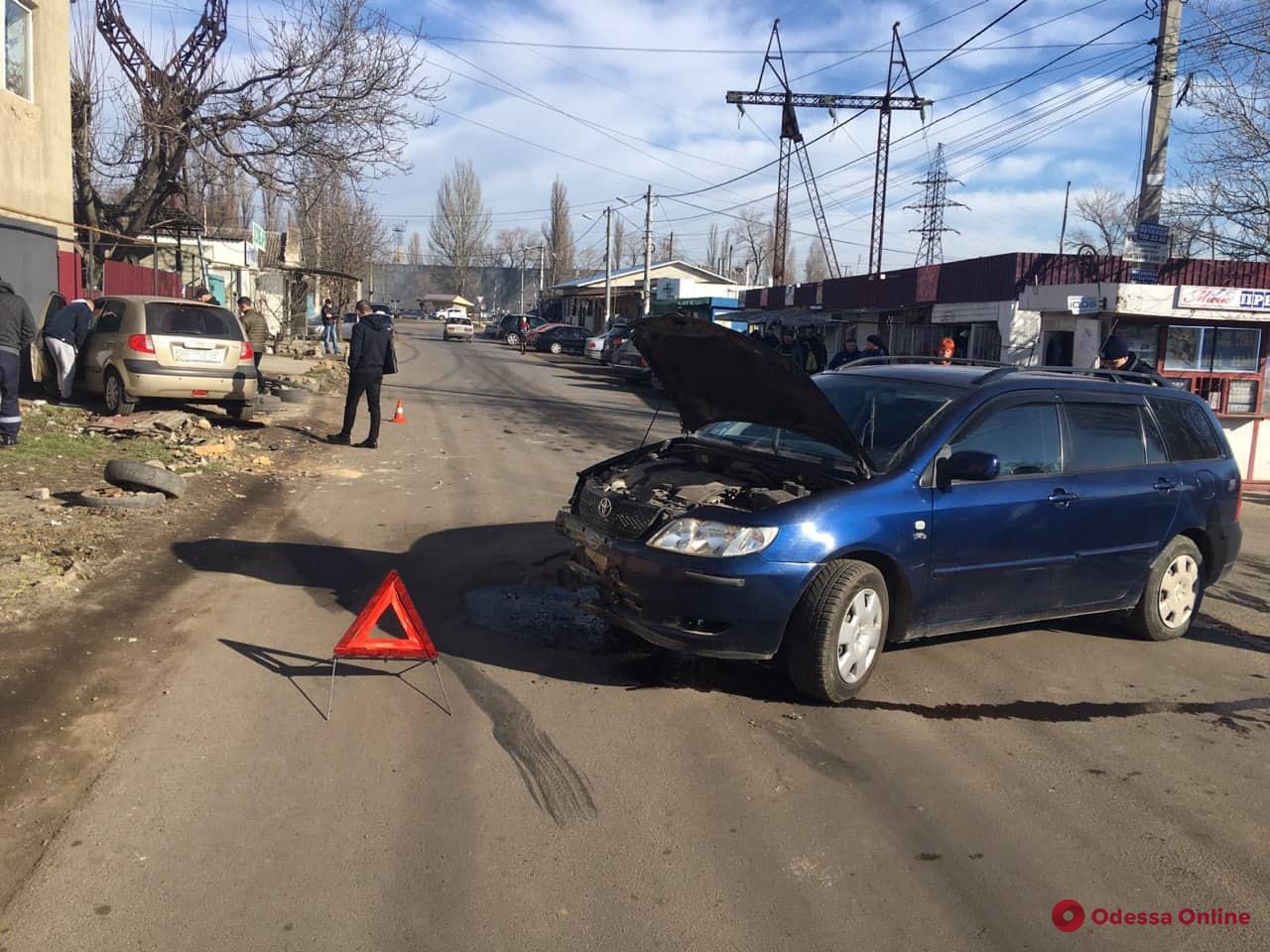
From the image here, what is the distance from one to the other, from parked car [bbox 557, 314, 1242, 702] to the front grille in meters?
0.01

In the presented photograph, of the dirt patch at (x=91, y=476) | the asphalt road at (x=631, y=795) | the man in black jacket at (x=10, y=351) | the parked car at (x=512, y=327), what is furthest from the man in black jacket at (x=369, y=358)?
the parked car at (x=512, y=327)

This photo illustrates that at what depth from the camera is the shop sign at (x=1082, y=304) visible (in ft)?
51.9

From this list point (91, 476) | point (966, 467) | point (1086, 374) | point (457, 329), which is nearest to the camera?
point (966, 467)

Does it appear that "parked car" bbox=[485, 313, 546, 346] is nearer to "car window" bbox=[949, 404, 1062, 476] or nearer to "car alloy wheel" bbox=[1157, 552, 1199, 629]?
"car alloy wheel" bbox=[1157, 552, 1199, 629]

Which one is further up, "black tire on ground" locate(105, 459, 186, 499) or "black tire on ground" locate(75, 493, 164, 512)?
"black tire on ground" locate(105, 459, 186, 499)

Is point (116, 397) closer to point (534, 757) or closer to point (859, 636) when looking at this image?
point (534, 757)

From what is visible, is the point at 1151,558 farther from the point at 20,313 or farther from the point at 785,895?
the point at 20,313

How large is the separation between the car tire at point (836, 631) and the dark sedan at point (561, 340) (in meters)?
40.4

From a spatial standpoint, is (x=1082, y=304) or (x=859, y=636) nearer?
(x=859, y=636)

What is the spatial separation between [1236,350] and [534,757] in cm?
1601

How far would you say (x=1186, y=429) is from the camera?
6707mm

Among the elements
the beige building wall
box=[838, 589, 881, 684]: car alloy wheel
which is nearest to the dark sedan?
the beige building wall

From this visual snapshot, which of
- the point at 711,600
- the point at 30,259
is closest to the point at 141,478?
the point at 711,600

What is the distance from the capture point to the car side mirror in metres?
5.13
